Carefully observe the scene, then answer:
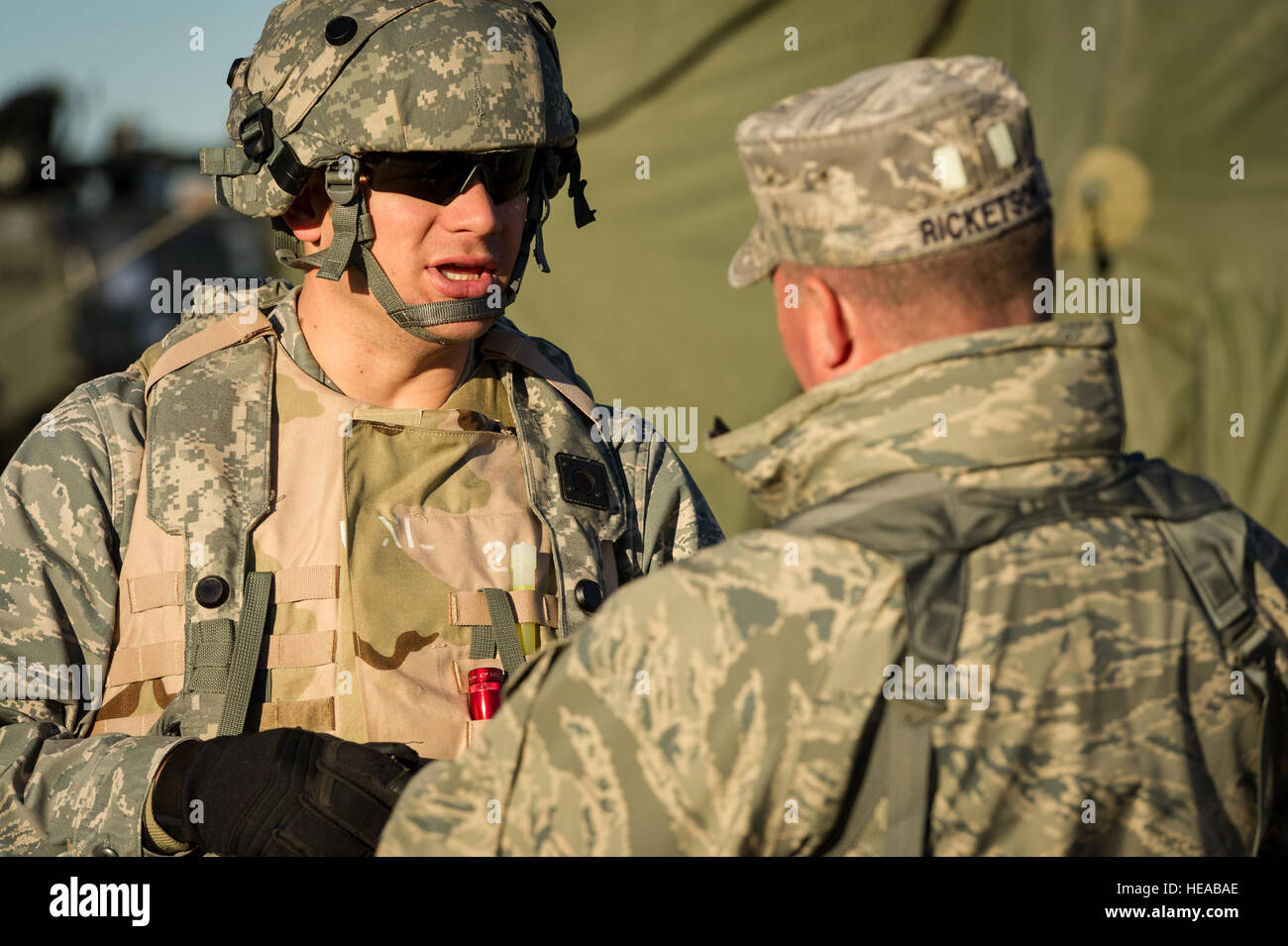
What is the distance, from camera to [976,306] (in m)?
1.78

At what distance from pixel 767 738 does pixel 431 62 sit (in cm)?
187

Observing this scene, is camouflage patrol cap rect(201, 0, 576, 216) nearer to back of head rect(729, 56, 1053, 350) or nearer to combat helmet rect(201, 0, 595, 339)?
combat helmet rect(201, 0, 595, 339)

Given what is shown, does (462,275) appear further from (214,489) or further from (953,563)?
(953,563)

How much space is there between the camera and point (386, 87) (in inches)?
115

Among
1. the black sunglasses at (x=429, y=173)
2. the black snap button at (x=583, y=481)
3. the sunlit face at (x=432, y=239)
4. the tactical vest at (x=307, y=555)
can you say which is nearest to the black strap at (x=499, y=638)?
the tactical vest at (x=307, y=555)

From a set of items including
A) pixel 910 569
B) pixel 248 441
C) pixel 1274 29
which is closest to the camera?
pixel 910 569

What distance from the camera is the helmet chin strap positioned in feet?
9.66

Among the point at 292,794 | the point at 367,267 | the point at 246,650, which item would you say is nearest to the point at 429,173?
the point at 367,267

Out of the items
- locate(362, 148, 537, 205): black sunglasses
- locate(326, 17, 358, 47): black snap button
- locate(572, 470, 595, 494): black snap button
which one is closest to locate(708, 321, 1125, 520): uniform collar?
locate(572, 470, 595, 494): black snap button

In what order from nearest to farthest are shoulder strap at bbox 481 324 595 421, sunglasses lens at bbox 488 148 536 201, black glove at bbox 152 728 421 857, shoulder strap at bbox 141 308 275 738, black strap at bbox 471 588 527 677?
black glove at bbox 152 728 421 857 < shoulder strap at bbox 141 308 275 738 < black strap at bbox 471 588 527 677 < sunglasses lens at bbox 488 148 536 201 < shoulder strap at bbox 481 324 595 421

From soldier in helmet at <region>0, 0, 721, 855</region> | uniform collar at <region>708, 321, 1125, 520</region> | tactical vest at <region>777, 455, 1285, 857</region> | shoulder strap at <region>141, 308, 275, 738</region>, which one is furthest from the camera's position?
shoulder strap at <region>141, 308, 275, 738</region>

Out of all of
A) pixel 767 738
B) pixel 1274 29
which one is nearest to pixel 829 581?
pixel 767 738

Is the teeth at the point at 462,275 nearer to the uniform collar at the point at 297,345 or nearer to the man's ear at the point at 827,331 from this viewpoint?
the uniform collar at the point at 297,345

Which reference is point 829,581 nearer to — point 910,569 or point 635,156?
point 910,569
